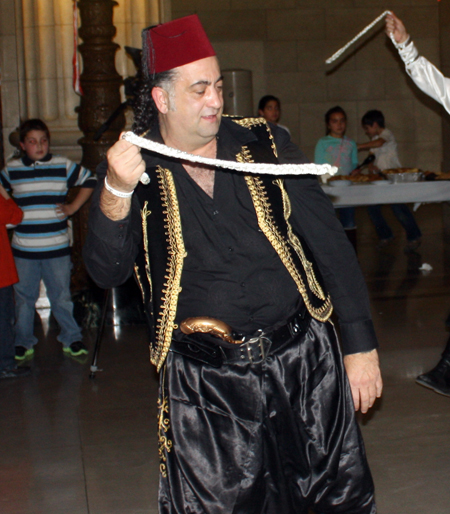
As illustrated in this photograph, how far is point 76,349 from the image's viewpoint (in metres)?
5.70

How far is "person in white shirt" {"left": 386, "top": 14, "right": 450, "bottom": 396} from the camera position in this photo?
183 inches

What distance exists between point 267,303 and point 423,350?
11.6ft

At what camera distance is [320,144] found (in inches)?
341

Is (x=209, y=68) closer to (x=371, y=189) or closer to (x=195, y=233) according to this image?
(x=195, y=233)

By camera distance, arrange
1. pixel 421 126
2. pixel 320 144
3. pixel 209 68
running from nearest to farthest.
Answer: pixel 209 68 < pixel 320 144 < pixel 421 126

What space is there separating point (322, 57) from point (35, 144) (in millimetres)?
9272

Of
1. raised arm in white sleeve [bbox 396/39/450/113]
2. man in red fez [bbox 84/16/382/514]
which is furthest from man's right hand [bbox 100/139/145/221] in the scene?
raised arm in white sleeve [bbox 396/39/450/113]

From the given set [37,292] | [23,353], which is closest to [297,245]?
[37,292]

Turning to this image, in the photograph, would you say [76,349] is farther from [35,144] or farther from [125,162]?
[125,162]

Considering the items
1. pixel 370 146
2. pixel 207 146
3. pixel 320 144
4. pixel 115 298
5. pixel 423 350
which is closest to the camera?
pixel 207 146

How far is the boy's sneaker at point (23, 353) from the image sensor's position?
18.5 ft

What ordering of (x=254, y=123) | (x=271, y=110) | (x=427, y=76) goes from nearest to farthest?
(x=254, y=123)
(x=427, y=76)
(x=271, y=110)

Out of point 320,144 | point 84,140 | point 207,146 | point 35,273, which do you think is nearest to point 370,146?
point 320,144

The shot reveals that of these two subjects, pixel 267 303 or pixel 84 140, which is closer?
pixel 267 303
